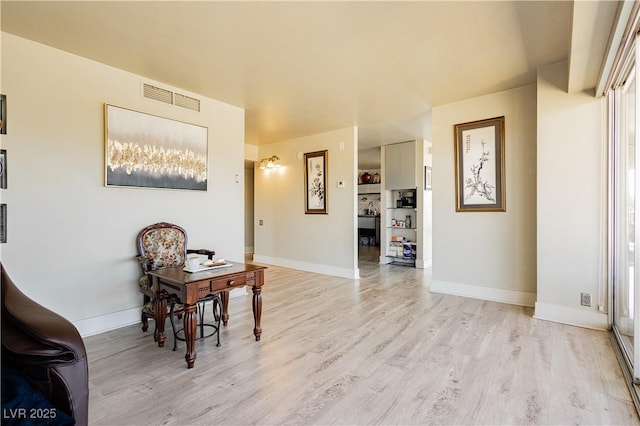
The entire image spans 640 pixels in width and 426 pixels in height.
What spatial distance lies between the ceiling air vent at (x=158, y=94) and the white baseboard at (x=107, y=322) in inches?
87.8

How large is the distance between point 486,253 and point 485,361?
1865 millimetres

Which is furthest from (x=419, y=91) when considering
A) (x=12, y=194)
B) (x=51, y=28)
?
Result: (x=12, y=194)

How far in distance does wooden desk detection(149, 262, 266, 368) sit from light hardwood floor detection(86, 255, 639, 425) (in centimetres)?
20

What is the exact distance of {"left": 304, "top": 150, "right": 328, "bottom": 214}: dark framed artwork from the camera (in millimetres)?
5562

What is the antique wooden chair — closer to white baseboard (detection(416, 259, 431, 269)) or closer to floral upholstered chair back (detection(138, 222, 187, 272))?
floral upholstered chair back (detection(138, 222, 187, 272))

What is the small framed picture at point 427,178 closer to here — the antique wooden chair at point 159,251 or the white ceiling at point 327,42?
the white ceiling at point 327,42

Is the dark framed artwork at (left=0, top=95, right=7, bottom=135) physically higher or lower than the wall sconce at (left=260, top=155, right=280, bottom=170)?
lower

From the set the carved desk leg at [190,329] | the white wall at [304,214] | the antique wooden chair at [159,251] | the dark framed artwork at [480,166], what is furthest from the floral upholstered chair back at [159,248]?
the dark framed artwork at [480,166]

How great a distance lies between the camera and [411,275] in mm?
5398

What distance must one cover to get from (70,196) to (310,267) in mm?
3814

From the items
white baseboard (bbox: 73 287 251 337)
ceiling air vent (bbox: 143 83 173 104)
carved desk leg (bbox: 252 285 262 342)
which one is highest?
ceiling air vent (bbox: 143 83 173 104)

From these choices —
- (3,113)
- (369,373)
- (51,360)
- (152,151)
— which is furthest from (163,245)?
(369,373)

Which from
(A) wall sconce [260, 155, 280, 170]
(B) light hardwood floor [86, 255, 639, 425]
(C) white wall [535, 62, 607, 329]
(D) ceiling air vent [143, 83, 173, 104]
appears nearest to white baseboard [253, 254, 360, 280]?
(B) light hardwood floor [86, 255, 639, 425]

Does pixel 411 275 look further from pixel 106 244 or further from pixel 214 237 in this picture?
pixel 106 244
